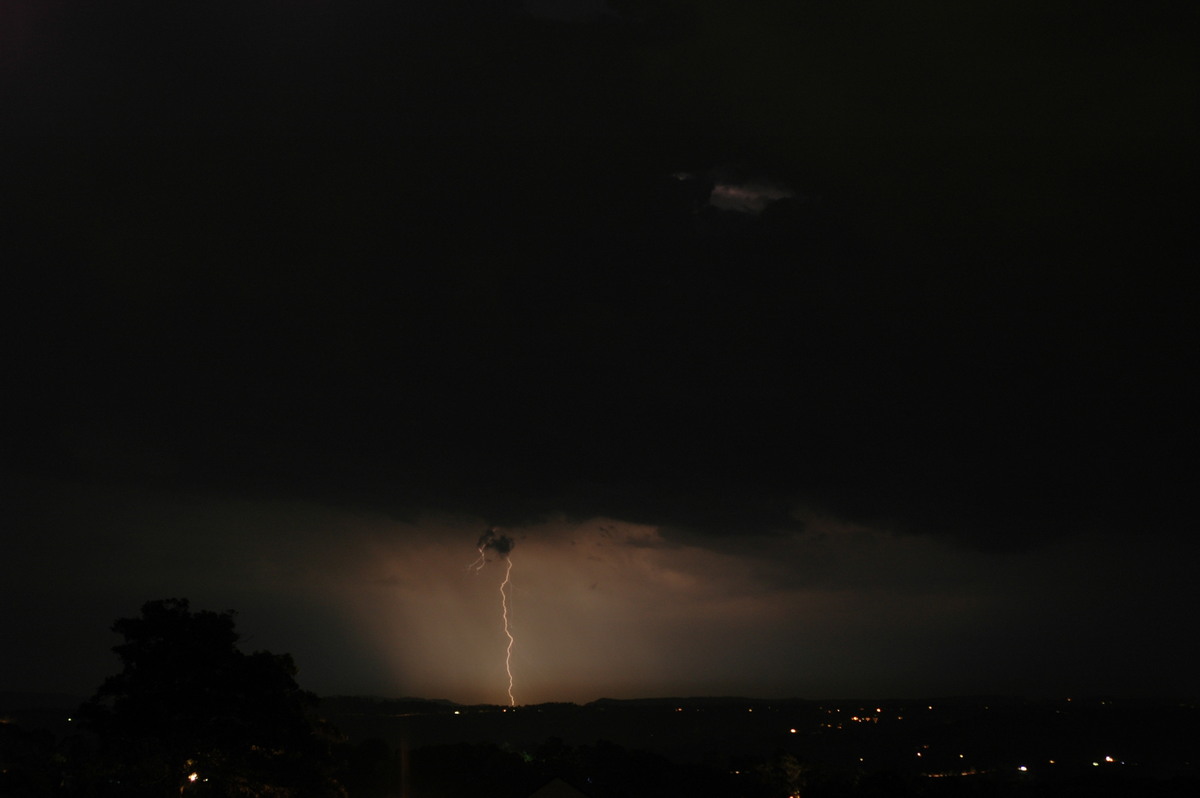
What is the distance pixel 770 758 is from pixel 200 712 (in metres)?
68.6

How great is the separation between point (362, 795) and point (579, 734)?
145444 mm

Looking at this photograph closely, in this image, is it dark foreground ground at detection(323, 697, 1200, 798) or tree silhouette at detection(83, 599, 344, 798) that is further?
dark foreground ground at detection(323, 697, 1200, 798)

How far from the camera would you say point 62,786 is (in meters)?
18.6

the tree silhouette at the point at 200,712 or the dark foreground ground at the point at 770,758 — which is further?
the dark foreground ground at the point at 770,758

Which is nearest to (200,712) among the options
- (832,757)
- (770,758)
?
(770,758)

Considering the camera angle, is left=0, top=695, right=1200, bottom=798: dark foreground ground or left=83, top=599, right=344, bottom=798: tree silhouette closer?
left=83, top=599, right=344, bottom=798: tree silhouette

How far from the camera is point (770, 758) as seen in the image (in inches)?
3172

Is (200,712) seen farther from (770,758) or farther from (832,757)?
(832,757)

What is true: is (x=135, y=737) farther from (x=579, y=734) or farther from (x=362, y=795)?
(x=579, y=734)

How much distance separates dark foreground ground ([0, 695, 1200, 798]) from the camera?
5444cm

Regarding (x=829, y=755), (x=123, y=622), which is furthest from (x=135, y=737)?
(x=829, y=755)

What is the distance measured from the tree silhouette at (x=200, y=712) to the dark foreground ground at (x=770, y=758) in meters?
1.82

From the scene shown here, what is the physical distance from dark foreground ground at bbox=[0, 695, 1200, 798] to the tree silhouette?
1.82m

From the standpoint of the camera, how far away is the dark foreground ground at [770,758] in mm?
54438
